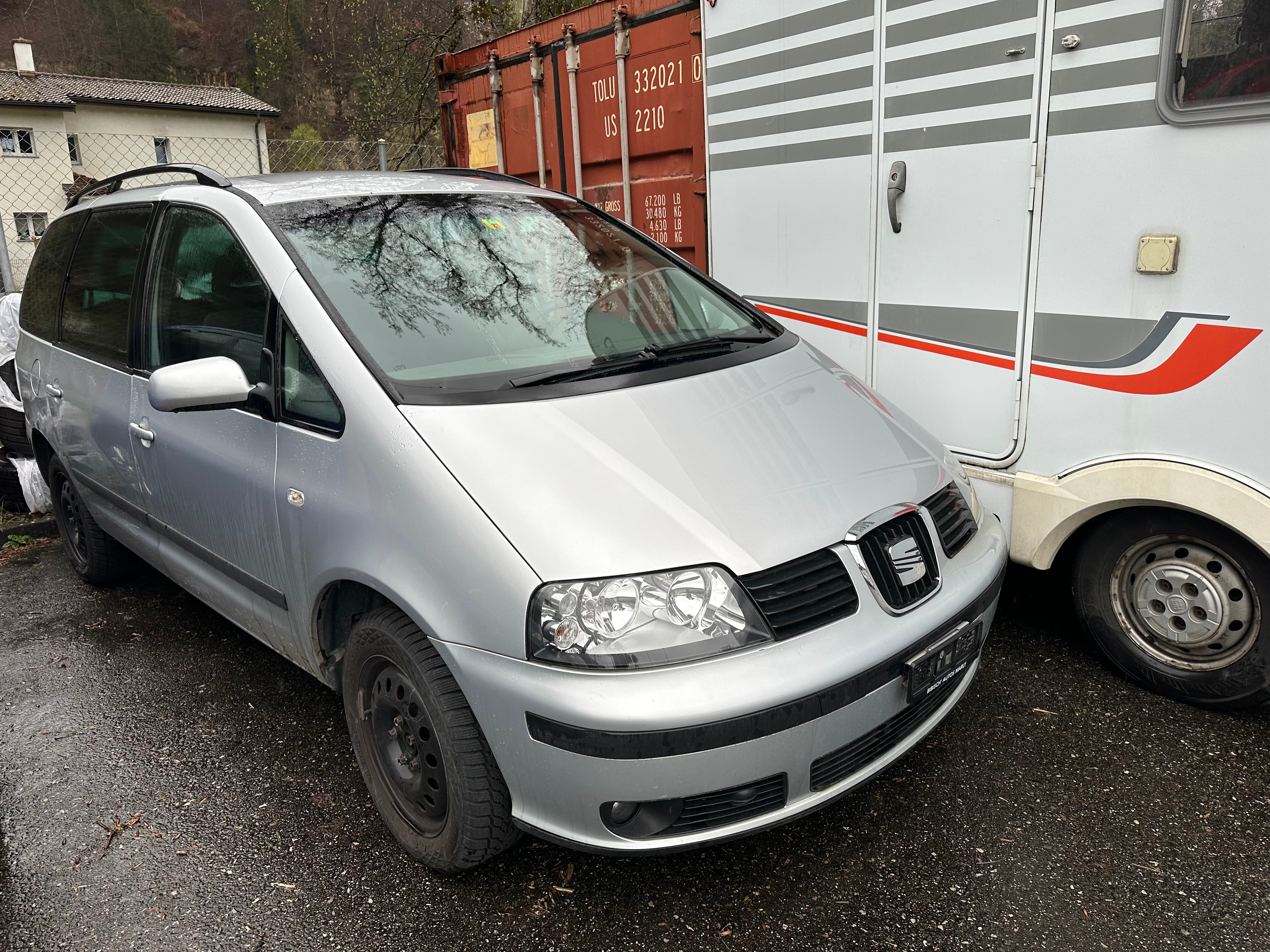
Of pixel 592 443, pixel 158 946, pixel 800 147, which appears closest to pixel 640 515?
pixel 592 443

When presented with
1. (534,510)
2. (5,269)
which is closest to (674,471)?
(534,510)

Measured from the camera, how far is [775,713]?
1968 mm

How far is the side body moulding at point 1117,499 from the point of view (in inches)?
107

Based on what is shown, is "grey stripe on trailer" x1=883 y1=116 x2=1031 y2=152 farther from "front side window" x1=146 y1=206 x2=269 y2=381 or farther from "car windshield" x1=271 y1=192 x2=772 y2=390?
"front side window" x1=146 y1=206 x2=269 y2=381

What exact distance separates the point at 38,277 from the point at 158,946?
3335 mm

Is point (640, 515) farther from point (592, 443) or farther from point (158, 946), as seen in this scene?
point (158, 946)

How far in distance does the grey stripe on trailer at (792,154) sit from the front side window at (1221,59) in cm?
112

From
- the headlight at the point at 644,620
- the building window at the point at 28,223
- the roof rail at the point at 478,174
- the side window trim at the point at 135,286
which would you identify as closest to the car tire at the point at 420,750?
the headlight at the point at 644,620

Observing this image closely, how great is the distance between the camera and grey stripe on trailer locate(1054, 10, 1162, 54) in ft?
8.89

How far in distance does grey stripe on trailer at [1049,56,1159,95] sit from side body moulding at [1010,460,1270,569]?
113cm

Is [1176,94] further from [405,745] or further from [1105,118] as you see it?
[405,745]

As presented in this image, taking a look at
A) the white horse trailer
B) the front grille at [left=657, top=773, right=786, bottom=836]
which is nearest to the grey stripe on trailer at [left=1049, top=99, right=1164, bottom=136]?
the white horse trailer

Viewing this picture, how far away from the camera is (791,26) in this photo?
3.79m

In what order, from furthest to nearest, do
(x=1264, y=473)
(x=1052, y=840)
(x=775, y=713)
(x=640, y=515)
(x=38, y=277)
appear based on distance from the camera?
(x=38, y=277)
(x=1264, y=473)
(x=1052, y=840)
(x=640, y=515)
(x=775, y=713)
